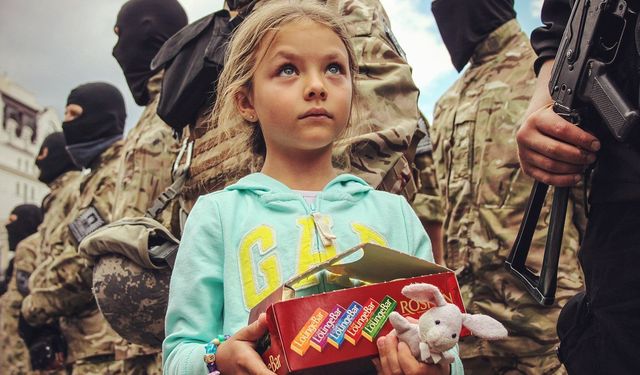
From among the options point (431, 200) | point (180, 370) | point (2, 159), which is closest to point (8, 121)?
point (2, 159)

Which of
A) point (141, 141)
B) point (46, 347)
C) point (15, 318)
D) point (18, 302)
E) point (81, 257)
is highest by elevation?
point (141, 141)

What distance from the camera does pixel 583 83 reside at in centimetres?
164

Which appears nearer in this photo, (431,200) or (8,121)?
(431,200)

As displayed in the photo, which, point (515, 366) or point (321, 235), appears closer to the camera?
point (321, 235)

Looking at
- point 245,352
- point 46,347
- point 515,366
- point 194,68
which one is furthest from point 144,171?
point 46,347

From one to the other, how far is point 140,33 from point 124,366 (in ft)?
6.03

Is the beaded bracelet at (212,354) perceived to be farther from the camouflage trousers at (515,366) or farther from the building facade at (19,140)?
the building facade at (19,140)

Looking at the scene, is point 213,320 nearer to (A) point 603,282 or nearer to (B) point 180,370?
(B) point 180,370

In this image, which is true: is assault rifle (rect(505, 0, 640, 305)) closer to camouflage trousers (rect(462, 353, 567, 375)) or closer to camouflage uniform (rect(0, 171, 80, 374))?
camouflage trousers (rect(462, 353, 567, 375))

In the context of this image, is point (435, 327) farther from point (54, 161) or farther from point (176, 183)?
point (54, 161)

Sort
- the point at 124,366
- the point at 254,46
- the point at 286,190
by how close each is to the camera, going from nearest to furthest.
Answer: the point at 286,190
the point at 254,46
the point at 124,366

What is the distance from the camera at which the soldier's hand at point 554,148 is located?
162 cm

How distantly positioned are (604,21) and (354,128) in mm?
854

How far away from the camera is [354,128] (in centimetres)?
226
